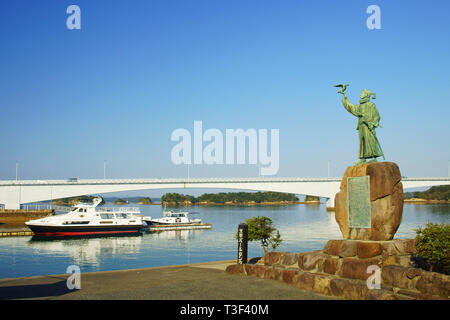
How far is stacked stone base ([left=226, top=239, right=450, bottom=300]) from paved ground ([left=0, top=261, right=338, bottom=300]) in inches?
12.9

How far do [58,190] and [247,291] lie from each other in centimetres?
5503

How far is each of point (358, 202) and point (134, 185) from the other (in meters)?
51.9

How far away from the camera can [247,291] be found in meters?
10.4

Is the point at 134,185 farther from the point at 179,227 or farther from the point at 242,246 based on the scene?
the point at 242,246

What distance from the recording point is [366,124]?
1301cm

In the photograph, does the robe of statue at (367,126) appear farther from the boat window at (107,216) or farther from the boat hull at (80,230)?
the boat window at (107,216)

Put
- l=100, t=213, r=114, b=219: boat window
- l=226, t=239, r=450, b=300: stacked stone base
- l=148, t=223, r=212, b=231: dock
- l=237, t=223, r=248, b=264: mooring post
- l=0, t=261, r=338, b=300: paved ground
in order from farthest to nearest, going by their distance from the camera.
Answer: l=148, t=223, r=212, b=231: dock → l=100, t=213, r=114, b=219: boat window → l=237, t=223, r=248, b=264: mooring post → l=0, t=261, r=338, b=300: paved ground → l=226, t=239, r=450, b=300: stacked stone base

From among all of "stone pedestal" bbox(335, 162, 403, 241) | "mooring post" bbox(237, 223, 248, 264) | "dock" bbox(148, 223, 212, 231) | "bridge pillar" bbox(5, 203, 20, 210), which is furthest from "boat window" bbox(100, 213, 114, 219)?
"stone pedestal" bbox(335, 162, 403, 241)

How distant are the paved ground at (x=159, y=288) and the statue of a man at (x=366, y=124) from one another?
494cm

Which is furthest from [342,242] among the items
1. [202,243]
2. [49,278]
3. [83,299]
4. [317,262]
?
[202,243]

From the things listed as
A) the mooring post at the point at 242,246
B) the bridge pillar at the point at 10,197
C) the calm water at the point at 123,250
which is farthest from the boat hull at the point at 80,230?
the mooring post at the point at 242,246

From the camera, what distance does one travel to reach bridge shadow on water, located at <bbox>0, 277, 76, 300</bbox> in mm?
10211

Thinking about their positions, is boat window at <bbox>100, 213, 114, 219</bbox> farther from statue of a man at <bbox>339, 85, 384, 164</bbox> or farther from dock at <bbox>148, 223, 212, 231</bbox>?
statue of a man at <bbox>339, 85, 384, 164</bbox>
